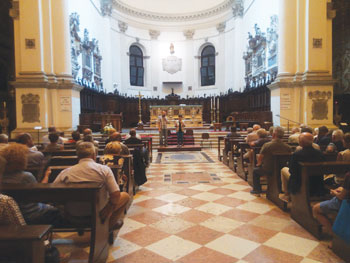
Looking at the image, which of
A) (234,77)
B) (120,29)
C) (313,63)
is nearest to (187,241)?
(313,63)

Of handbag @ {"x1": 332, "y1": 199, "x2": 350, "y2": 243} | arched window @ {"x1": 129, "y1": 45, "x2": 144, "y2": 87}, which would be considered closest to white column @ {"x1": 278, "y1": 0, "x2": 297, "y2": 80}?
handbag @ {"x1": 332, "y1": 199, "x2": 350, "y2": 243}

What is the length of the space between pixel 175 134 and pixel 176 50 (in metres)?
12.9

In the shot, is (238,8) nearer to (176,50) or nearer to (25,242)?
(176,50)

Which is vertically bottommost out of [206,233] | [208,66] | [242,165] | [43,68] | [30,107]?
[206,233]

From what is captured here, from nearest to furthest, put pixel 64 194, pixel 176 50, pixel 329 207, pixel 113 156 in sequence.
Result: 1. pixel 64 194
2. pixel 329 207
3. pixel 113 156
4. pixel 176 50

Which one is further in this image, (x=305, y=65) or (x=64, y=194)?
(x=305, y=65)

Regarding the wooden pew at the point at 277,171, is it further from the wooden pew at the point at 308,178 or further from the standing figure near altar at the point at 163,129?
the standing figure near altar at the point at 163,129

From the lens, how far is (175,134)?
1409 cm

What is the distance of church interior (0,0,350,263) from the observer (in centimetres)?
298

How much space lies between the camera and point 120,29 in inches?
870

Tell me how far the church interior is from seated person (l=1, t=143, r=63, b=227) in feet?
0.04

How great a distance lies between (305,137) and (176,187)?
304 centimetres

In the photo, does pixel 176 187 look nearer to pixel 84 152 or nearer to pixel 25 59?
pixel 84 152

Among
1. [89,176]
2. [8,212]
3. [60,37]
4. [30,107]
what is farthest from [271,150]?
[60,37]
